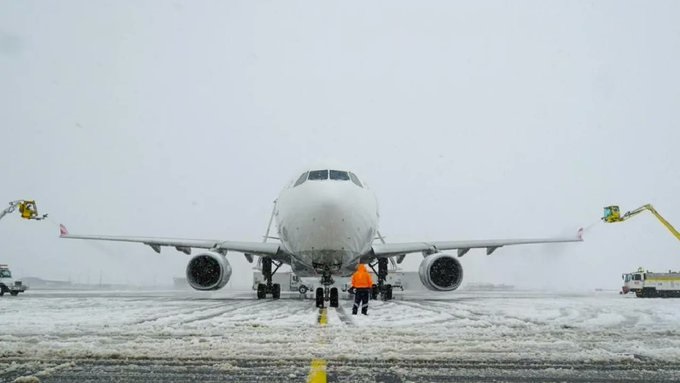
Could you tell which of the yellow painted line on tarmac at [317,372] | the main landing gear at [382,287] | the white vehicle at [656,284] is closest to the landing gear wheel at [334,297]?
the main landing gear at [382,287]

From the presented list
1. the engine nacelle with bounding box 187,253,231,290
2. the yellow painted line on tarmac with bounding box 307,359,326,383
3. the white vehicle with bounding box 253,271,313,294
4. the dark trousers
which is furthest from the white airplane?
the yellow painted line on tarmac with bounding box 307,359,326,383

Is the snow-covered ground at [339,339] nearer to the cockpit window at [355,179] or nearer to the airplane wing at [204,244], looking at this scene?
the cockpit window at [355,179]

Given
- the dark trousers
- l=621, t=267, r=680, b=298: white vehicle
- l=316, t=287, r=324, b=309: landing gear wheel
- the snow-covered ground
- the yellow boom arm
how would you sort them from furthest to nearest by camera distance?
the yellow boom arm → l=621, t=267, r=680, b=298: white vehicle → l=316, t=287, r=324, b=309: landing gear wheel → the dark trousers → the snow-covered ground

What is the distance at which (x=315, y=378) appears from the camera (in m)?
3.49

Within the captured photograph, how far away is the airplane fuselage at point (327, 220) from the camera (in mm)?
12117

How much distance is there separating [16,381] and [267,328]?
12.3 ft

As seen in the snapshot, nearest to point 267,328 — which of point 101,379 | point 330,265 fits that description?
point 101,379

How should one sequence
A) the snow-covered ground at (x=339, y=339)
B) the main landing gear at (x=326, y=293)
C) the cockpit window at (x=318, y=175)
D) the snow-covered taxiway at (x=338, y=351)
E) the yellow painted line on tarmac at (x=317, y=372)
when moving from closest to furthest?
the yellow painted line on tarmac at (x=317, y=372) < the snow-covered taxiway at (x=338, y=351) < the snow-covered ground at (x=339, y=339) < the main landing gear at (x=326, y=293) < the cockpit window at (x=318, y=175)

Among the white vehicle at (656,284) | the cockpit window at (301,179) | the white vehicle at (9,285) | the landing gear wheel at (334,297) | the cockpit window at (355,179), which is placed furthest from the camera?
the white vehicle at (656,284)

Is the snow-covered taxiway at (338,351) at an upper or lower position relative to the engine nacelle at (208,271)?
lower

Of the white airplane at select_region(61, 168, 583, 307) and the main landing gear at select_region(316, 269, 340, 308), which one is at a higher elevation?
the white airplane at select_region(61, 168, 583, 307)

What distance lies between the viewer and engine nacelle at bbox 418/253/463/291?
49.5ft

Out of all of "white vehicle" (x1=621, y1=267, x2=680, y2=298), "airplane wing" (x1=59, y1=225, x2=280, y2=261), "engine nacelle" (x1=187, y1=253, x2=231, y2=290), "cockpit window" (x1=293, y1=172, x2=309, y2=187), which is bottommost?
"white vehicle" (x1=621, y1=267, x2=680, y2=298)

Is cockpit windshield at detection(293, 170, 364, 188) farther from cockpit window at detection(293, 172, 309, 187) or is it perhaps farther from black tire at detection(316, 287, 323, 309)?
black tire at detection(316, 287, 323, 309)
